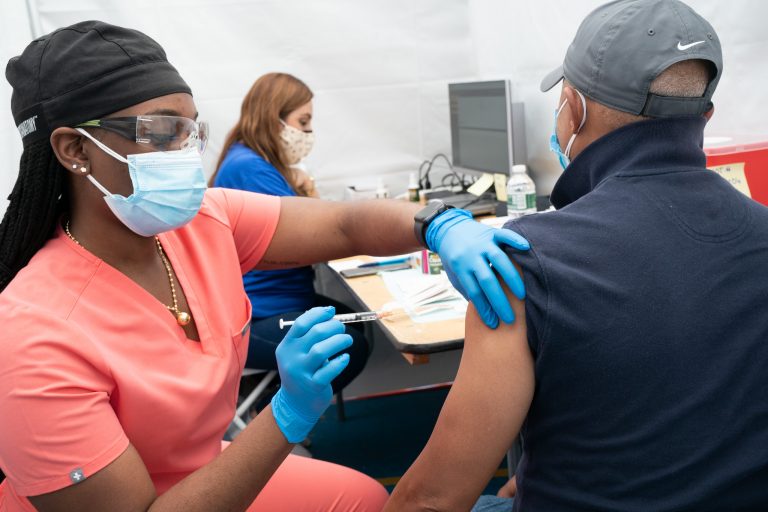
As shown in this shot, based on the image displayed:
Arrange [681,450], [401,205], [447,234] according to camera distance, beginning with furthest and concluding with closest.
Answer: [401,205]
[447,234]
[681,450]

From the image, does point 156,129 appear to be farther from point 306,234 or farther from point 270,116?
point 270,116

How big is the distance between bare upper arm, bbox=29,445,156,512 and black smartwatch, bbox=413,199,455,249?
2.18 feet

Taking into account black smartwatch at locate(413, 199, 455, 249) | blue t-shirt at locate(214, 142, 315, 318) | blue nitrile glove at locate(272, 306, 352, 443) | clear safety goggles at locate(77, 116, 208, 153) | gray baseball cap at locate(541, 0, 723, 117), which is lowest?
blue t-shirt at locate(214, 142, 315, 318)

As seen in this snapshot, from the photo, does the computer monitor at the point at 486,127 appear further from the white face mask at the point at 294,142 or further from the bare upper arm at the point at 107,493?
the bare upper arm at the point at 107,493

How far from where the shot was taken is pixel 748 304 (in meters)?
0.93

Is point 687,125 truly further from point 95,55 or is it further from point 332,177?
point 332,177

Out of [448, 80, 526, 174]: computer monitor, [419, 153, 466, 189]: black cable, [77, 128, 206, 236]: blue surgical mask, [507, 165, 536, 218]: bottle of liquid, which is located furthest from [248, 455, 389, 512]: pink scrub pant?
[419, 153, 466, 189]: black cable

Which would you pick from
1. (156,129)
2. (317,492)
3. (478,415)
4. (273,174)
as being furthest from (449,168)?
(478,415)

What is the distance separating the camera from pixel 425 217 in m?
1.43

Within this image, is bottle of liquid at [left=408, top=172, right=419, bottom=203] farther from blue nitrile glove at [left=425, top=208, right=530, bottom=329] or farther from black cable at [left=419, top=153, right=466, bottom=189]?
blue nitrile glove at [left=425, top=208, right=530, bottom=329]

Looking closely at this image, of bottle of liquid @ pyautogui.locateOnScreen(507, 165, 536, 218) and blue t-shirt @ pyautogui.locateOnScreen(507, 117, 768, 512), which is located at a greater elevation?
blue t-shirt @ pyautogui.locateOnScreen(507, 117, 768, 512)

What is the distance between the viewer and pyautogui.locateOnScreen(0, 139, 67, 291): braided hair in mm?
1229

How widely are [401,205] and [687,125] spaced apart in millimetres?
686

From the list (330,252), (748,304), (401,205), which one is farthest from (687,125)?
(330,252)
